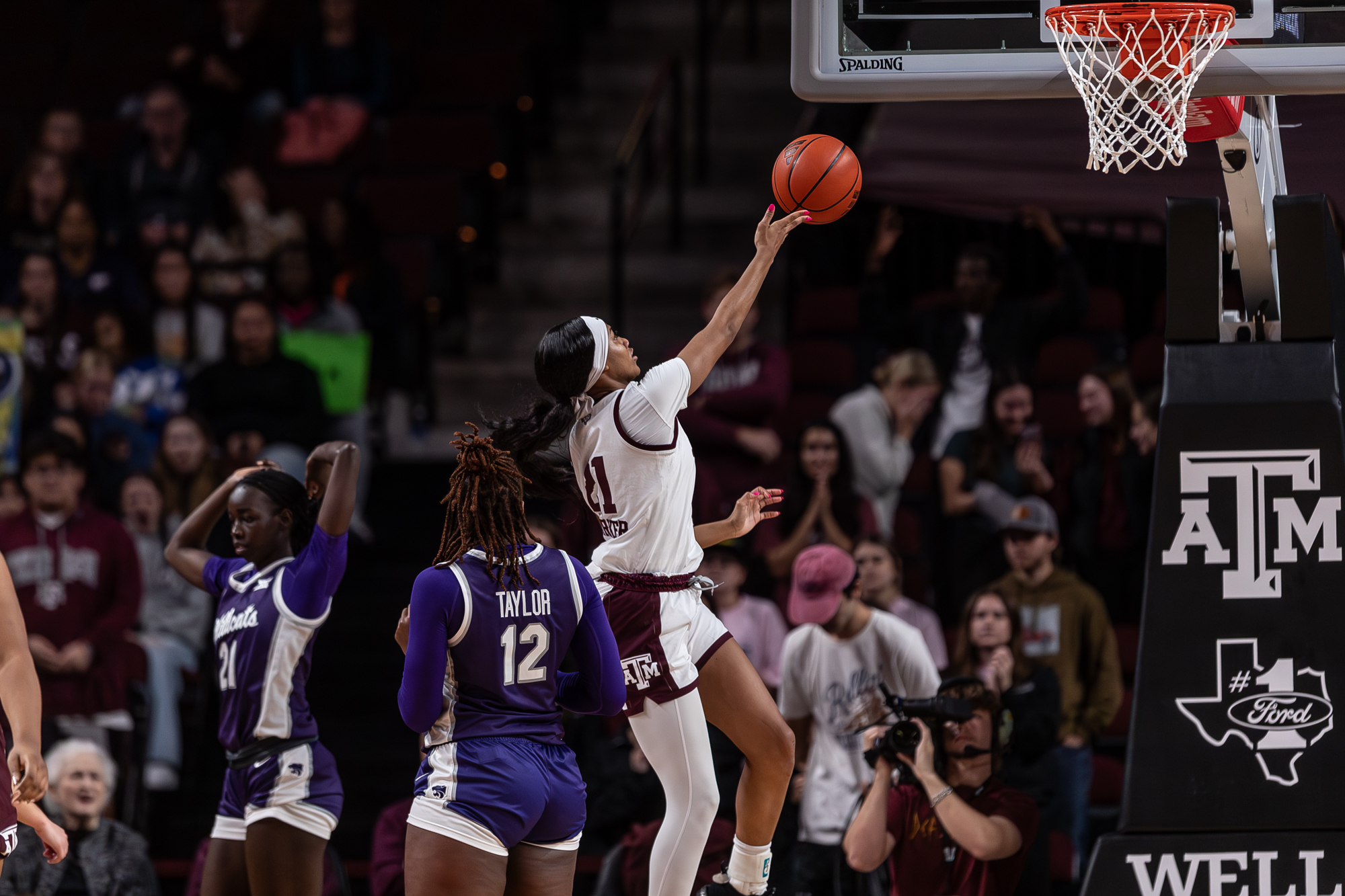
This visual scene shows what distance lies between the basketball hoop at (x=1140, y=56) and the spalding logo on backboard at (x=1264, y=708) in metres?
1.63

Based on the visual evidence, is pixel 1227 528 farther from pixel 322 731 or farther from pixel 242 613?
pixel 322 731

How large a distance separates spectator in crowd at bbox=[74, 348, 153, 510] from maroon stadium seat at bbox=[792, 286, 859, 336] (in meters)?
3.83

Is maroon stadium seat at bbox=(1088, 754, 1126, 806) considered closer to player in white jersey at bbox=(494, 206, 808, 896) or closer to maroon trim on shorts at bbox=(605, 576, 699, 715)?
player in white jersey at bbox=(494, 206, 808, 896)

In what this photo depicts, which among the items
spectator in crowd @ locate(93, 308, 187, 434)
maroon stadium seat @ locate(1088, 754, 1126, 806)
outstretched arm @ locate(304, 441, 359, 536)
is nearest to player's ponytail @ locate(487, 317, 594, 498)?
outstretched arm @ locate(304, 441, 359, 536)

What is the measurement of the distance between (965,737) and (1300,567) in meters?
1.47

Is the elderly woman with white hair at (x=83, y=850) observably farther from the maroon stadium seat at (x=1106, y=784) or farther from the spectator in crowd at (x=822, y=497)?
the maroon stadium seat at (x=1106, y=784)

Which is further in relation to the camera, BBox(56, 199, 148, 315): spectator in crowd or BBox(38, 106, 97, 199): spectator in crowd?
BBox(38, 106, 97, 199): spectator in crowd

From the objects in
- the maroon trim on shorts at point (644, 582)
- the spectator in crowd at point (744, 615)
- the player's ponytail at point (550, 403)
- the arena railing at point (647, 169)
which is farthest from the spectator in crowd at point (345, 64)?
the maroon trim on shorts at point (644, 582)

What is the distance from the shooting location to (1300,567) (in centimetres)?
561

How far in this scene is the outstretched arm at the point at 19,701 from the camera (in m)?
4.36

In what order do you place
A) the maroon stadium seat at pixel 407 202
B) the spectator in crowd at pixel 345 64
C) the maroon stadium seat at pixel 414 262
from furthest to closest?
the spectator in crowd at pixel 345 64, the maroon stadium seat at pixel 407 202, the maroon stadium seat at pixel 414 262

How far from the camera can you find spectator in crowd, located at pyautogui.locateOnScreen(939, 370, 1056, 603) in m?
8.81

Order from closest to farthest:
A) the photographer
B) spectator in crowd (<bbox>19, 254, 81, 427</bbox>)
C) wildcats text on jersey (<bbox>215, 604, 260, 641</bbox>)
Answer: wildcats text on jersey (<bbox>215, 604, 260, 641</bbox>)
the photographer
spectator in crowd (<bbox>19, 254, 81, 427</bbox>)

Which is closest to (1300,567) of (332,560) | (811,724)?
(811,724)
